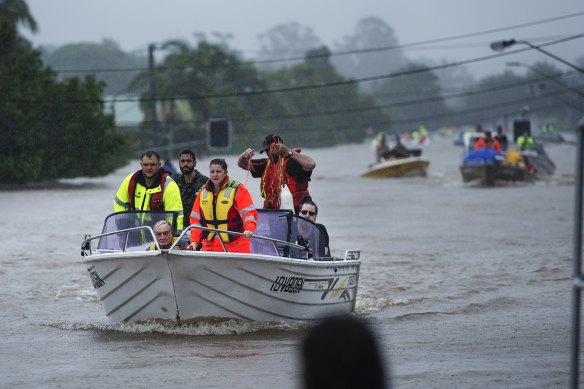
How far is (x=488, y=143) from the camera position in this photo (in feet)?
168

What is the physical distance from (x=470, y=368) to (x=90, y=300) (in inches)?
321

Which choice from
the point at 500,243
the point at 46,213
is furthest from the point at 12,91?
the point at 500,243

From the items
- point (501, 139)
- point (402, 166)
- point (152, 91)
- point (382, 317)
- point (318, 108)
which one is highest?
point (152, 91)

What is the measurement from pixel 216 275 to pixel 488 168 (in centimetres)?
3945

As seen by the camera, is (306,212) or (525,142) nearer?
(306,212)

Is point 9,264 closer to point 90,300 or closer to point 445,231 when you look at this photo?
point 90,300

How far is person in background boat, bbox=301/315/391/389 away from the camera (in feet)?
13.1

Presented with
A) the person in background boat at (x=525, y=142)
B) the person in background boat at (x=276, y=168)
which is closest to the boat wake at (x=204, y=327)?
the person in background boat at (x=276, y=168)

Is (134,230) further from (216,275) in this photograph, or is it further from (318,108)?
(318,108)

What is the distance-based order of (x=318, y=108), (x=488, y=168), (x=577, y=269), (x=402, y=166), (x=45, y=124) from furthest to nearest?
(x=318, y=108) < (x=402, y=166) < (x=45, y=124) < (x=488, y=168) < (x=577, y=269)

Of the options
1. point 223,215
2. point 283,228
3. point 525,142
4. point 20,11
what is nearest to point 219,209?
point 223,215

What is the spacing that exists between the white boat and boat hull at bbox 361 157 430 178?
45.3 m

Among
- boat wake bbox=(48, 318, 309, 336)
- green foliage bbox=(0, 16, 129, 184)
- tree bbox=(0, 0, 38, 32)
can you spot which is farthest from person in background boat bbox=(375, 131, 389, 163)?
boat wake bbox=(48, 318, 309, 336)

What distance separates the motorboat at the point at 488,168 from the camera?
51.0 meters
